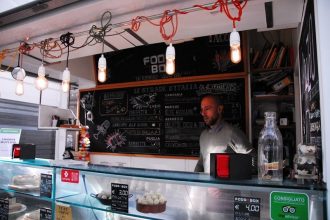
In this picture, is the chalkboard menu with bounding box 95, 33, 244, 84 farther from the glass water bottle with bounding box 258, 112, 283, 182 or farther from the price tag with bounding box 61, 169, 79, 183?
the price tag with bounding box 61, 169, 79, 183

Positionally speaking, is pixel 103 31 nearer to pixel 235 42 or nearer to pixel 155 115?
pixel 235 42

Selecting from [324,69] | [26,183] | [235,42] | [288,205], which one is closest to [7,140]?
[26,183]

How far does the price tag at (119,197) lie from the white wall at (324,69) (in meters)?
1.06

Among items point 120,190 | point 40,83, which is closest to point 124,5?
point 40,83

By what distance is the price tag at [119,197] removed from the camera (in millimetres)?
1598

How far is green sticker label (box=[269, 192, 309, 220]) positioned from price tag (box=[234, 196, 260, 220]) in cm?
7

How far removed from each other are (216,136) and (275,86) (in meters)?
1.14

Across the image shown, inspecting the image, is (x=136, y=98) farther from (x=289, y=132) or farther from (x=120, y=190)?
(x=120, y=190)

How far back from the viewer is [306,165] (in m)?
1.18

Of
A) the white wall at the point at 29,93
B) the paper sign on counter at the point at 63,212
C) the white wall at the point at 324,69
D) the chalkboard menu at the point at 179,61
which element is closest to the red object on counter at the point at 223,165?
the white wall at the point at 324,69

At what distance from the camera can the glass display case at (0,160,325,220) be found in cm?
115

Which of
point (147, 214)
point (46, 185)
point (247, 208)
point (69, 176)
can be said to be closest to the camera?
point (247, 208)

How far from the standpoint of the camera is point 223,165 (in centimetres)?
133

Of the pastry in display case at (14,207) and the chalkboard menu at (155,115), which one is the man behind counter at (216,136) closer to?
the chalkboard menu at (155,115)
